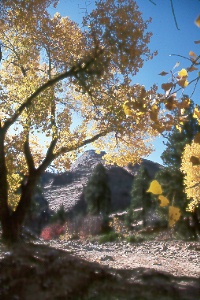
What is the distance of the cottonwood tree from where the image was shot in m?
9.12

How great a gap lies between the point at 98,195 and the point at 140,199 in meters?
6.20

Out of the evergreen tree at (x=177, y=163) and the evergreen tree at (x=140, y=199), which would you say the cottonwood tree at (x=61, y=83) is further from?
the evergreen tree at (x=140, y=199)

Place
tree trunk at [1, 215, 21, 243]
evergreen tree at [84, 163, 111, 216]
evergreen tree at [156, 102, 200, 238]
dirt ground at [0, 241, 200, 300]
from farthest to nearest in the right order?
evergreen tree at [84, 163, 111, 216], evergreen tree at [156, 102, 200, 238], tree trunk at [1, 215, 21, 243], dirt ground at [0, 241, 200, 300]

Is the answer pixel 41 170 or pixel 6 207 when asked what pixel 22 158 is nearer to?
pixel 41 170

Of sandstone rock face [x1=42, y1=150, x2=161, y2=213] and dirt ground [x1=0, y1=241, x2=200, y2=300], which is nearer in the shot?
dirt ground [x1=0, y1=241, x2=200, y2=300]

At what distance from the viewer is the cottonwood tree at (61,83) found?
9.12 meters

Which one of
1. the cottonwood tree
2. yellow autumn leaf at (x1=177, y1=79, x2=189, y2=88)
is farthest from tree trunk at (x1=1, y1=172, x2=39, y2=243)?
yellow autumn leaf at (x1=177, y1=79, x2=189, y2=88)

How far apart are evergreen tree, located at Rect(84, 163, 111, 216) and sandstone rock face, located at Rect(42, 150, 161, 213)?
6.49m

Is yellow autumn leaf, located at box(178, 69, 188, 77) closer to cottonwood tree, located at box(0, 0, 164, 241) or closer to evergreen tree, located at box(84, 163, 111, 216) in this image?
cottonwood tree, located at box(0, 0, 164, 241)

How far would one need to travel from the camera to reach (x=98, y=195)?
130 feet

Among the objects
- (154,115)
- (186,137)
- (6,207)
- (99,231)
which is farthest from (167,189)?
(154,115)

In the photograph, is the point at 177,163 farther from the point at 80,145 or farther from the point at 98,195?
the point at 98,195

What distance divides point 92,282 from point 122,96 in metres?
5.86

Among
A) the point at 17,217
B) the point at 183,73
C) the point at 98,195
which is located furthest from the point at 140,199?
the point at 183,73
